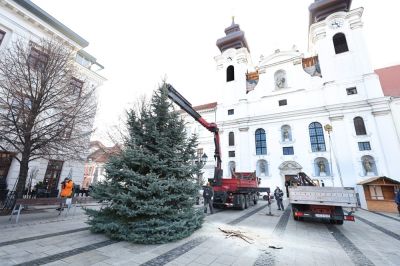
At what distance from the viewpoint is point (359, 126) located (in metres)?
22.7

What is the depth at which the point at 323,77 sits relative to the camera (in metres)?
26.1

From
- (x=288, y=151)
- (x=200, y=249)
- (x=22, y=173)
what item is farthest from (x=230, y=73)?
(x=200, y=249)

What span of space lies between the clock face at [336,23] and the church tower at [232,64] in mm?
12588

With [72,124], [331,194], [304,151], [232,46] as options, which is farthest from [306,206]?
[232,46]

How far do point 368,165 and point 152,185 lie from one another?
84.9 feet

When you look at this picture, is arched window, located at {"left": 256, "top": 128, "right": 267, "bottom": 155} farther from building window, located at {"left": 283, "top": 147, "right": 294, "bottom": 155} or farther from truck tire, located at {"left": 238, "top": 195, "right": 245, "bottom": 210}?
truck tire, located at {"left": 238, "top": 195, "right": 245, "bottom": 210}

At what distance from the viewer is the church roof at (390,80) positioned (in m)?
24.4

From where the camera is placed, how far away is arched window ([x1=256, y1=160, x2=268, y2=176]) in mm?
26272

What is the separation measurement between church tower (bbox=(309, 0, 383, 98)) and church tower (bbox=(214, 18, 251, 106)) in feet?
36.0

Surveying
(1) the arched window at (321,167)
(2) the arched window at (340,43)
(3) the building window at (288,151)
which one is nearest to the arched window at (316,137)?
(1) the arched window at (321,167)

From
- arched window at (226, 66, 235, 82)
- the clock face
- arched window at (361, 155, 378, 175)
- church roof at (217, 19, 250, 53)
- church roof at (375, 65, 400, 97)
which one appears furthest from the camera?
church roof at (217, 19, 250, 53)

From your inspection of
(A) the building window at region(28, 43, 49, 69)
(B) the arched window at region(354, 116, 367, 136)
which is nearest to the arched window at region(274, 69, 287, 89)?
(B) the arched window at region(354, 116, 367, 136)

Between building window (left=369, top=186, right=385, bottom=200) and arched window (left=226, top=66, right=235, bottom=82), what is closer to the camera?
building window (left=369, top=186, right=385, bottom=200)

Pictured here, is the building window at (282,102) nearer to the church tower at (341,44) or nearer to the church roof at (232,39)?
the church tower at (341,44)
